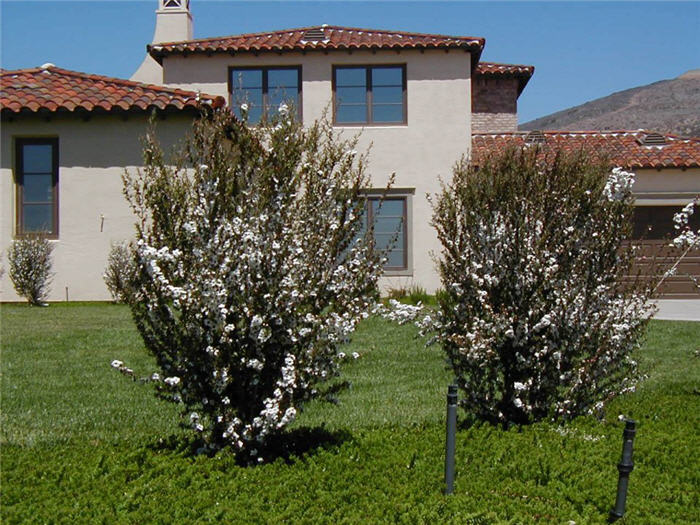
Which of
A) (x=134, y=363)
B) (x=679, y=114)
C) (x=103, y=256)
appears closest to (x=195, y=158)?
(x=134, y=363)

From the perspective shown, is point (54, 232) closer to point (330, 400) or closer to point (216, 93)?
point (216, 93)

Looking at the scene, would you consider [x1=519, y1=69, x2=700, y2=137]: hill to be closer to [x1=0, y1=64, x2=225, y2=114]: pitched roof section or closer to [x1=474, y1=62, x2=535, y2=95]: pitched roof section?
[x1=474, y1=62, x2=535, y2=95]: pitched roof section

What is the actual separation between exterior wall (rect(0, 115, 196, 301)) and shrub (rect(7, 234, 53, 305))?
18.9 inches

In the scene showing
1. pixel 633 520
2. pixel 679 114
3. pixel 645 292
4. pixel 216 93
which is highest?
pixel 679 114

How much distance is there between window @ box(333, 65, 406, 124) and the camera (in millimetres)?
18422

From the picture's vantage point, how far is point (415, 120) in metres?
18.2

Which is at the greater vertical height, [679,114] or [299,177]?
[679,114]

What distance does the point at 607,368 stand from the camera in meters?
6.10

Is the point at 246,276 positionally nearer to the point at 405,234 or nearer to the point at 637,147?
the point at 405,234

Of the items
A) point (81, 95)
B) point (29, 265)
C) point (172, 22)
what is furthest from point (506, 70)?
point (29, 265)

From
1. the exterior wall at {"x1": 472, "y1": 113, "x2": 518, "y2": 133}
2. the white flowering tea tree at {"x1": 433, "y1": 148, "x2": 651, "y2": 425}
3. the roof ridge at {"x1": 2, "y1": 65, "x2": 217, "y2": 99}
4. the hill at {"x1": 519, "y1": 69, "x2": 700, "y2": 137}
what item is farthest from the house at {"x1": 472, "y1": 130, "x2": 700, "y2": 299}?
the hill at {"x1": 519, "y1": 69, "x2": 700, "y2": 137}

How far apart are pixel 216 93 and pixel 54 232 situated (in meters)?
5.42

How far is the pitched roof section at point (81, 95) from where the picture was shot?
575 inches

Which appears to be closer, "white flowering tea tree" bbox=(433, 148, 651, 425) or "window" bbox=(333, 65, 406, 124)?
"white flowering tea tree" bbox=(433, 148, 651, 425)
